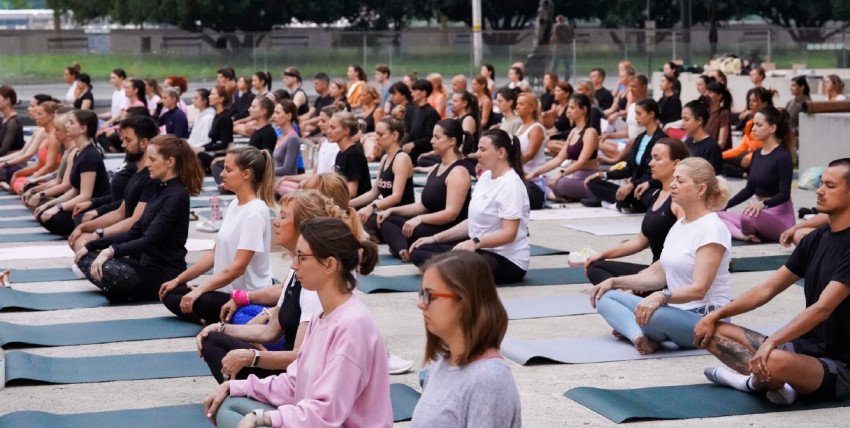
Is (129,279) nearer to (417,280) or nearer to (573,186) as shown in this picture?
(417,280)

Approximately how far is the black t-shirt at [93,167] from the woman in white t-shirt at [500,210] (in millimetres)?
3719

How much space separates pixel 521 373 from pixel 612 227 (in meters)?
6.17

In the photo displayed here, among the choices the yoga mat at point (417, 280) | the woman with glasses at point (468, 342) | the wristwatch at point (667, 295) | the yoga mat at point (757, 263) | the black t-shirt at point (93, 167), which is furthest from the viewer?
the black t-shirt at point (93, 167)

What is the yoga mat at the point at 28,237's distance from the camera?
13.9 metres

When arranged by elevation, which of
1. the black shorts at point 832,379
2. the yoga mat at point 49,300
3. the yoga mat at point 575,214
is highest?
the black shorts at point 832,379

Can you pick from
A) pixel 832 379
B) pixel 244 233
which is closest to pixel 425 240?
pixel 244 233

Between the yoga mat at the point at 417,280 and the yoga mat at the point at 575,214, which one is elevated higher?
the yoga mat at the point at 575,214

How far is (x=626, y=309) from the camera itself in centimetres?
835

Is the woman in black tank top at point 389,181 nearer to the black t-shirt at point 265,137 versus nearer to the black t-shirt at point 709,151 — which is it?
the black t-shirt at point 709,151

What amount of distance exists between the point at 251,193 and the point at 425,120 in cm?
970

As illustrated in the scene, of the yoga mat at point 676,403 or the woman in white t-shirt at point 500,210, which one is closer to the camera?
the yoga mat at point 676,403

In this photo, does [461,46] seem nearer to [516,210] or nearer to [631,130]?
[631,130]

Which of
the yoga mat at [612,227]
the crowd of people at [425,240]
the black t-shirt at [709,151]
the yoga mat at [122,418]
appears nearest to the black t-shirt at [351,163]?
the crowd of people at [425,240]

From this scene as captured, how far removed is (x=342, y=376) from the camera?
4910mm
